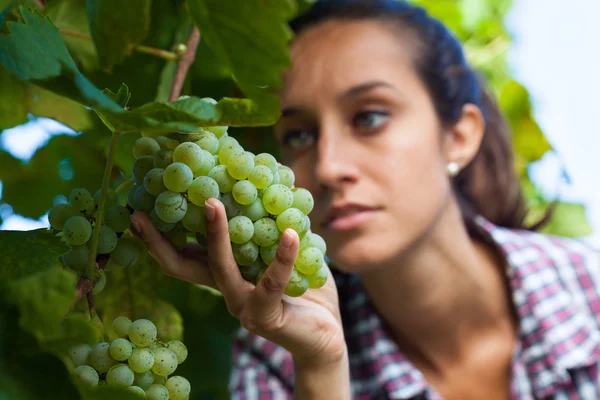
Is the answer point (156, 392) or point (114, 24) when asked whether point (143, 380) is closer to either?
point (156, 392)

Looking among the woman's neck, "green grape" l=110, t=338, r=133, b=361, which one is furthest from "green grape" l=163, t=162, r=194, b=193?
the woman's neck

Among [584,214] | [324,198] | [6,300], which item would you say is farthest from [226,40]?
[584,214]

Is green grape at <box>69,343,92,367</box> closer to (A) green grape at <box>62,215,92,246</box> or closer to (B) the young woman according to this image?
(A) green grape at <box>62,215,92,246</box>

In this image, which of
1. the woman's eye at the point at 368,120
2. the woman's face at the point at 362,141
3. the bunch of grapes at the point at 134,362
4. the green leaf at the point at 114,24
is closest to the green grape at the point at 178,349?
the bunch of grapes at the point at 134,362

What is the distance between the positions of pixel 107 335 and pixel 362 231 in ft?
1.68

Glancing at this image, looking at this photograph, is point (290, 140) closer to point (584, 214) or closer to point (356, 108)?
point (356, 108)

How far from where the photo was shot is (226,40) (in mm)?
359

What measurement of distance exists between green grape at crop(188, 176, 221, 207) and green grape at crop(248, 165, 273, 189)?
0.03 meters

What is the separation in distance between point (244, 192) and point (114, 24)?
0.48 ft

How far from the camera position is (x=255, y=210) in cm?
43

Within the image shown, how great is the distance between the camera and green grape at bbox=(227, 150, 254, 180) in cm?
41

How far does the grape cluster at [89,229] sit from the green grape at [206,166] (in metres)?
0.06

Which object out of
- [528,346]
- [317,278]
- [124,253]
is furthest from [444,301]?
[124,253]

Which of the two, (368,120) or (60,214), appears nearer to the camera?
(60,214)
